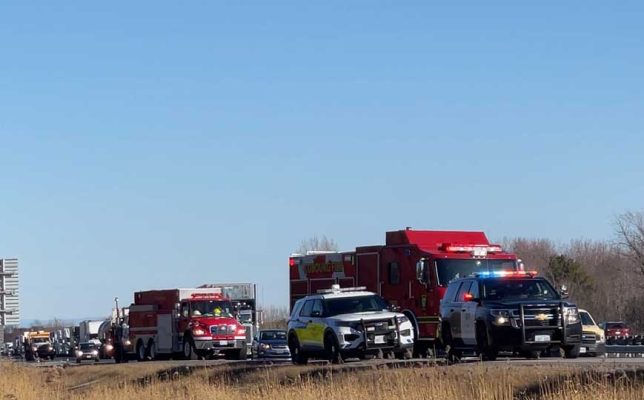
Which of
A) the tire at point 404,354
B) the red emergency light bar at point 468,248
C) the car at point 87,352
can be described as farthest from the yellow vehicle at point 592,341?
the car at point 87,352

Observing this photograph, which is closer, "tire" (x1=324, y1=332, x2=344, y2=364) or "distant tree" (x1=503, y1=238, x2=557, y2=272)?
"tire" (x1=324, y1=332, x2=344, y2=364)

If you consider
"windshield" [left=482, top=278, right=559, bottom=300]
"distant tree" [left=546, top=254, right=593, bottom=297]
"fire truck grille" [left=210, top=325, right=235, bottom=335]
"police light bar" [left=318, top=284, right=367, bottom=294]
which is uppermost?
"distant tree" [left=546, top=254, right=593, bottom=297]

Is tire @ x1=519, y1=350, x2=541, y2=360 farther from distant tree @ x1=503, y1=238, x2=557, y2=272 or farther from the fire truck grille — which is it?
distant tree @ x1=503, y1=238, x2=557, y2=272

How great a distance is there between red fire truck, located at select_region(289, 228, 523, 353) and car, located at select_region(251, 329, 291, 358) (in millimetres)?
7336

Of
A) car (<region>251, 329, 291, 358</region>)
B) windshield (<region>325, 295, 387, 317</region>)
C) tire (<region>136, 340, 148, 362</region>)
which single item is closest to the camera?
windshield (<region>325, 295, 387, 317</region>)

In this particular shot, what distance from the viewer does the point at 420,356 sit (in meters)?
35.8

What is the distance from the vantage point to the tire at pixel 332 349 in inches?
1270

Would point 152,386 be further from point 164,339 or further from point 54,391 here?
point 164,339

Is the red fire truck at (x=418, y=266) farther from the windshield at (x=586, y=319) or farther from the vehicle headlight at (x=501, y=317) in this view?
the vehicle headlight at (x=501, y=317)

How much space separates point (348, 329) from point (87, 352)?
137 ft

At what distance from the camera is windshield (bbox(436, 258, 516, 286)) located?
1407 inches

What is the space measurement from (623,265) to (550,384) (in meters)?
86.2

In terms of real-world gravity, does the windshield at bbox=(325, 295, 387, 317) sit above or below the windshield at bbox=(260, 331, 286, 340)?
above

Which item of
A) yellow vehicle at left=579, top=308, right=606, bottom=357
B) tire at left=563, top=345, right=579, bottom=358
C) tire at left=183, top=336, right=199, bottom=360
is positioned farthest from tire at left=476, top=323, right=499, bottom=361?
tire at left=183, top=336, right=199, bottom=360
